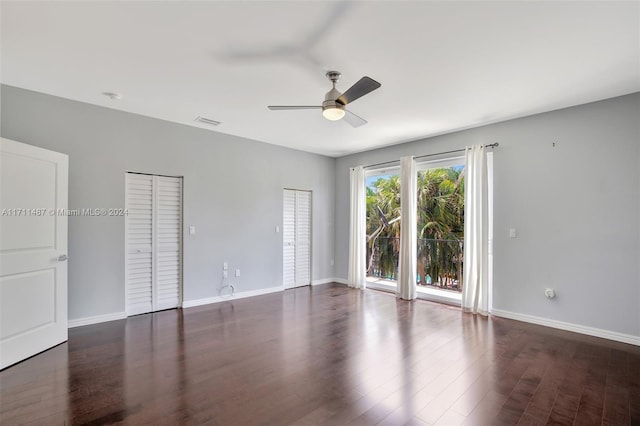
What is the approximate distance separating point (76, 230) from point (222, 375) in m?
2.76

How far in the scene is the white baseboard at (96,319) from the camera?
3723mm

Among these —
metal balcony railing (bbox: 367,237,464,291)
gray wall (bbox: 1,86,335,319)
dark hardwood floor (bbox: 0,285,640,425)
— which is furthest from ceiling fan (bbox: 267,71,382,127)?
metal balcony railing (bbox: 367,237,464,291)

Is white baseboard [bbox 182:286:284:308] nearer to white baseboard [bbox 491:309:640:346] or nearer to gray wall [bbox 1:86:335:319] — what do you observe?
gray wall [bbox 1:86:335:319]

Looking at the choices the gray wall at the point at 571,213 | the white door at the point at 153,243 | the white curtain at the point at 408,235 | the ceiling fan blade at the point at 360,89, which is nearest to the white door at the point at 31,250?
the white door at the point at 153,243

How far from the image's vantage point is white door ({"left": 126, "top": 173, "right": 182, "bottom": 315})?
431 cm

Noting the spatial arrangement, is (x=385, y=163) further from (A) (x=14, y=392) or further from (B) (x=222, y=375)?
(A) (x=14, y=392)

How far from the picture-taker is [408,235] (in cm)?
536

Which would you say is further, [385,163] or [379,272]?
[379,272]

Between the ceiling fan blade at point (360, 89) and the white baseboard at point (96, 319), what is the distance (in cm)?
403

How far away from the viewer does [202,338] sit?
11.5ft

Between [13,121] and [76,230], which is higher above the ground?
[13,121]

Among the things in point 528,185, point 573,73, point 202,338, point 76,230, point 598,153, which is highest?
point 573,73

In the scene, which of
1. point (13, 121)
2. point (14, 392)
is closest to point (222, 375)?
point (14, 392)

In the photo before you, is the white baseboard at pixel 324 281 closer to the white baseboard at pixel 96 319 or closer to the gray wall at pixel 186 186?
the gray wall at pixel 186 186
